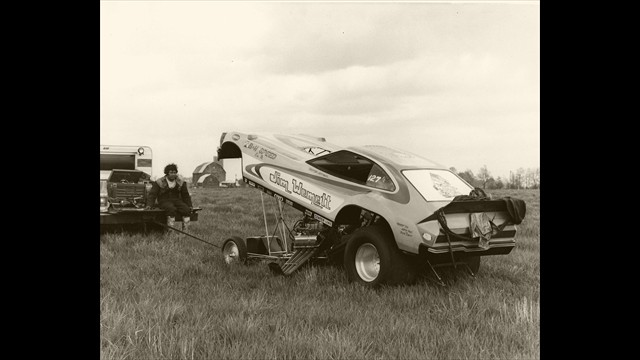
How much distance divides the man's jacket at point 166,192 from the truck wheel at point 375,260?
19.6ft

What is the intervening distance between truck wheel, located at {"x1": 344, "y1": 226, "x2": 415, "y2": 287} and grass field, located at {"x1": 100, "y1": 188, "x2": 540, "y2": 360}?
0.59 ft

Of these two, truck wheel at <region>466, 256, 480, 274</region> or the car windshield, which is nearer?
the car windshield

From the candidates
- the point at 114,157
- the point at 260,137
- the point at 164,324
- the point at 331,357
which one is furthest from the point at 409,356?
the point at 114,157

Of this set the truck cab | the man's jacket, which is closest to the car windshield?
the truck cab

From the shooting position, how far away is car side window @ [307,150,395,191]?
7.80 metres

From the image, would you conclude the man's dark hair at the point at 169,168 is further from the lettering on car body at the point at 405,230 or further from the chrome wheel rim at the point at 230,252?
the lettering on car body at the point at 405,230

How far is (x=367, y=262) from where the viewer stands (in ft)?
25.6

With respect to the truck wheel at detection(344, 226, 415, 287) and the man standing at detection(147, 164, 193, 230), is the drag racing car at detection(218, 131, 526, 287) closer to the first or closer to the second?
the truck wheel at detection(344, 226, 415, 287)

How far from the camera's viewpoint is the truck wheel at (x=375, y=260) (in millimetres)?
7301

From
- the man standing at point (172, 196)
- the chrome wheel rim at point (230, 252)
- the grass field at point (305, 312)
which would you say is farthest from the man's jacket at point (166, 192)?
the chrome wheel rim at point (230, 252)

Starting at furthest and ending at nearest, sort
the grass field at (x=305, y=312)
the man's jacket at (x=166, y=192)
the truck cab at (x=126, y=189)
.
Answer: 1. the man's jacket at (x=166, y=192)
2. the truck cab at (x=126, y=189)
3. the grass field at (x=305, y=312)

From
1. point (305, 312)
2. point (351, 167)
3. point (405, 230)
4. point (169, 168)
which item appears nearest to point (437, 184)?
point (405, 230)

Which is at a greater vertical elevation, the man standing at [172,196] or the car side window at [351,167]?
the car side window at [351,167]

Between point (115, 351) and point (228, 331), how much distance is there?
1019 millimetres
